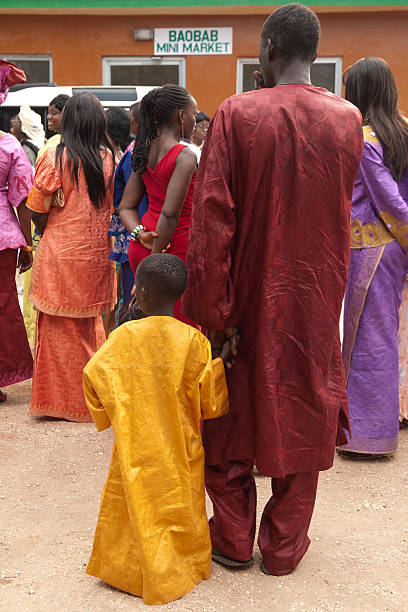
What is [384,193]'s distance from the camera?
4195 millimetres

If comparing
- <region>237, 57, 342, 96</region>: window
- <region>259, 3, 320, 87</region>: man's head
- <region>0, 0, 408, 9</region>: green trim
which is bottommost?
<region>259, 3, 320, 87</region>: man's head

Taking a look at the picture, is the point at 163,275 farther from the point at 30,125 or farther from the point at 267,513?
the point at 30,125

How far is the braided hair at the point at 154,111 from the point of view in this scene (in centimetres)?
373

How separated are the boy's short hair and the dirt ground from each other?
43.5 inches

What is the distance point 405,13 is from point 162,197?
12.4 meters

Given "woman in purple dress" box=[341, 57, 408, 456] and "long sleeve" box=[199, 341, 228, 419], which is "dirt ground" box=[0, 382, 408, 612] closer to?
"woman in purple dress" box=[341, 57, 408, 456]

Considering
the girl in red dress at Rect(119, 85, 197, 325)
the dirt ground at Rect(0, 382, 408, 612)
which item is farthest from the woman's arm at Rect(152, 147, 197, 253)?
the dirt ground at Rect(0, 382, 408, 612)

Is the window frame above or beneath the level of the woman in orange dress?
above

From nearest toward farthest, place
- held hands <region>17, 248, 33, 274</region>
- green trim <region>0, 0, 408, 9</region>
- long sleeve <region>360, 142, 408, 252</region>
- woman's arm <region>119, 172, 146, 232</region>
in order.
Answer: woman's arm <region>119, 172, 146, 232</region>, long sleeve <region>360, 142, 408, 252</region>, held hands <region>17, 248, 33, 274</region>, green trim <region>0, 0, 408, 9</region>

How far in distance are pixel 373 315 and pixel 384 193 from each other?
68 cm

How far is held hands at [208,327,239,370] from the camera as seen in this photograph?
9.38 ft

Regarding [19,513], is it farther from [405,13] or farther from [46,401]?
[405,13]

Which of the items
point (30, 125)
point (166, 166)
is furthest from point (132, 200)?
point (30, 125)

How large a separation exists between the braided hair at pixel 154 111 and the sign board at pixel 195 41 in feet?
37.5
